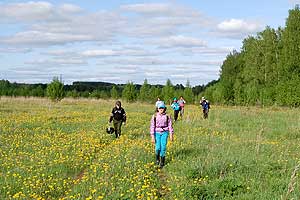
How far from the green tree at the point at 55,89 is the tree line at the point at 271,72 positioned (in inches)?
1018

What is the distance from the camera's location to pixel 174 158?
479 inches

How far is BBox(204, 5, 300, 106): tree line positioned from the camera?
49969mm

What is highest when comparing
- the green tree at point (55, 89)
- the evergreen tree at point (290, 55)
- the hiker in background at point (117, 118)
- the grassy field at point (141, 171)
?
the evergreen tree at point (290, 55)

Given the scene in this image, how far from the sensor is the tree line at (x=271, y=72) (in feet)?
164

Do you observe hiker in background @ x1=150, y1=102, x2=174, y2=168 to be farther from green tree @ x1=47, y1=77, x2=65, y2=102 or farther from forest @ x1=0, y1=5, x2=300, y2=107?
green tree @ x1=47, y1=77, x2=65, y2=102

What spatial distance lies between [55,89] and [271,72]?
106 ft

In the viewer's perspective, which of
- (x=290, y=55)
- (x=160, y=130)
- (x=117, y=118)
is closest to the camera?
(x=160, y=130)

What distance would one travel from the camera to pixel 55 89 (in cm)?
5506

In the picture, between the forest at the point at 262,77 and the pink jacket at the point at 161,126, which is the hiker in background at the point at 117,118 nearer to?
the pink jacket at the point at 161,126

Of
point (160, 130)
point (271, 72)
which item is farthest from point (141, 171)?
point (271, 72)

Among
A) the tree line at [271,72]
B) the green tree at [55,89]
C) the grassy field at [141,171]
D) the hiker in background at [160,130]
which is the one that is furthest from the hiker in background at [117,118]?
the green tree at [55,89]

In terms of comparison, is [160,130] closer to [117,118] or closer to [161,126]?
[161,126]

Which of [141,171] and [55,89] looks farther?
[55,89]

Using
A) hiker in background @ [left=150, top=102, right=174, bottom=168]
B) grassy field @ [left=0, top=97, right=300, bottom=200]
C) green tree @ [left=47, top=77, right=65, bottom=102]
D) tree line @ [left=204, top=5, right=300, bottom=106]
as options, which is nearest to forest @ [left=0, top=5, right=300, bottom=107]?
tree line @ [left=204, top=5, right=300, bottom=106]
